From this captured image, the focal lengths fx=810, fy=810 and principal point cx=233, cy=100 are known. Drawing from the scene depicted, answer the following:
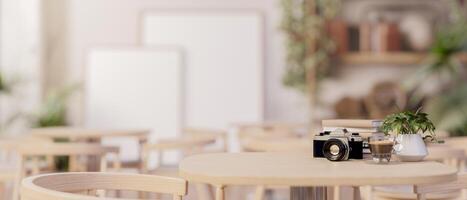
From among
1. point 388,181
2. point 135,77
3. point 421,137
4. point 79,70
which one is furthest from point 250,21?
point 388,181

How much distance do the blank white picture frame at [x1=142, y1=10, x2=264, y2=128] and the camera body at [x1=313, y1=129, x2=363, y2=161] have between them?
5.59m

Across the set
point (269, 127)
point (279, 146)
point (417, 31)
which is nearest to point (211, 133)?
point (269, 127)

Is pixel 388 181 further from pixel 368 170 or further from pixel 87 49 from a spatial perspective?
pixel 87 49

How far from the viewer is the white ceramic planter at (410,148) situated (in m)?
2.86

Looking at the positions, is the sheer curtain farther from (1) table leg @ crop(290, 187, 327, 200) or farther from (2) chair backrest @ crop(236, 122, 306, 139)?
(1) table leg @ crop(290, 187, 327, 200)

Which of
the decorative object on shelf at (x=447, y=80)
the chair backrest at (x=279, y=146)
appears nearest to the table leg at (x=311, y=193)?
the chair backrest at (x=279, y=146)

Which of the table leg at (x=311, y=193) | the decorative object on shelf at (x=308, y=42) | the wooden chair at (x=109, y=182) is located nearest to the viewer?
the wooden chair at (x=109, y=182)

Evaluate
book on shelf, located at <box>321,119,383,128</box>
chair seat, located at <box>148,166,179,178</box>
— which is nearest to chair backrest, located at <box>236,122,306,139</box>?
chair seat, located at <box>148,166,179,178</box>

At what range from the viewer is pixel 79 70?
28.6ft

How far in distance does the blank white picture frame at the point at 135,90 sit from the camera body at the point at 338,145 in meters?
5.68

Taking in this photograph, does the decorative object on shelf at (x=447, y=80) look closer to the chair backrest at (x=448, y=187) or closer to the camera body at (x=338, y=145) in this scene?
the chair backrest at (x=448, y=187)

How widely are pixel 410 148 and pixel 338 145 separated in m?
0.26

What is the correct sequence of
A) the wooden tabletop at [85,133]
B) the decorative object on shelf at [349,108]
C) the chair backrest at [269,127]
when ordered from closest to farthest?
the wooden tabletop at [85,133], the chair backrest at [269,127], the decorative object on shelf at [349,108]

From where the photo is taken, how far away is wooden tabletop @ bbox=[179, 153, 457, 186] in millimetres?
2346
